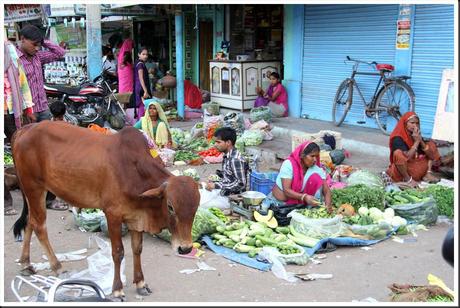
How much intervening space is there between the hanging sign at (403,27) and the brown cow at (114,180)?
260 inches

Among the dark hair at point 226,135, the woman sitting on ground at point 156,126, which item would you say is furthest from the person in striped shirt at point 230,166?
the woman sitting on ground at point 156,126

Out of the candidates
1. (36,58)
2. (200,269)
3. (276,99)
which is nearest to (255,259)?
(200,269)

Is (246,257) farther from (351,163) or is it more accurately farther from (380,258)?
(351,163)

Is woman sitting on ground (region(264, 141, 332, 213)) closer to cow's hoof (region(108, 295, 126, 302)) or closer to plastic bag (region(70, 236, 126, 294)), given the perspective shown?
plastic bag (region(70, 236, 126, 294))

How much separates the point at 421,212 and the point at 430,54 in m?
3.92

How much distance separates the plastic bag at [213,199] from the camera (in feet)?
21.5

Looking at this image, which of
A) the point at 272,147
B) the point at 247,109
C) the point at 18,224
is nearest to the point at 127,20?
the point at 247,109

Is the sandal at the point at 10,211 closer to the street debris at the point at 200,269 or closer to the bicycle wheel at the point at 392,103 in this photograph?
the street debris at the point at 200,269

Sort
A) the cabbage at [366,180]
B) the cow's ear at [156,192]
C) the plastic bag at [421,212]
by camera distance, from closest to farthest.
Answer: the cow's ear at [156,192], the plastic bag at [421,212], the cabbage at [366,180]

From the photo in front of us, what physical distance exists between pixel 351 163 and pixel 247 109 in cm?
448

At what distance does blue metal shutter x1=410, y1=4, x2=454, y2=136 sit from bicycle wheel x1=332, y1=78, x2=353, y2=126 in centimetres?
130

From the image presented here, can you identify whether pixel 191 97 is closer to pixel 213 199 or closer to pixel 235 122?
pixel 235 122

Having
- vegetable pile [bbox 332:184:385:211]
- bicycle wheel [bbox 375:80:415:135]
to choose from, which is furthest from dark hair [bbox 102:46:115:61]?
vegetable pile [bbox 332:184:385:211]

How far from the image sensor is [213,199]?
262 inches
